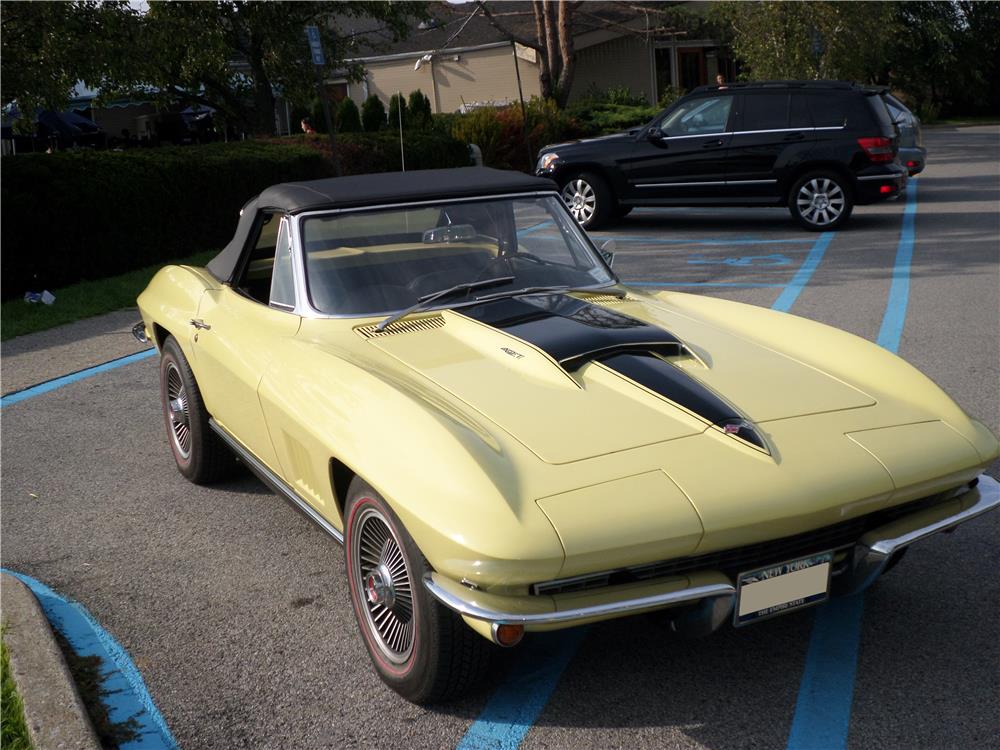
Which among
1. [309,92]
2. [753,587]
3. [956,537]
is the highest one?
[309,92]

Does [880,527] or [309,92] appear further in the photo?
[309,92]

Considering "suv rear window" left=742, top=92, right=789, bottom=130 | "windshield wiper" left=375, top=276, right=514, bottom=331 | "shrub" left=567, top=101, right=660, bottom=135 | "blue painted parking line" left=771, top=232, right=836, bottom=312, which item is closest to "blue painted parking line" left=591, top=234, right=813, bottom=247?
"blue painted parking line" left=771, top=232, right=836, bottom=312

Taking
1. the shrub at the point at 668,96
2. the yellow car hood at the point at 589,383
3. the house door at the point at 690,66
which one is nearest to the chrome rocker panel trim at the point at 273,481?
the yellow car hood at the point at 589,383

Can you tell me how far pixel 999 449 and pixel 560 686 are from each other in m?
1.63

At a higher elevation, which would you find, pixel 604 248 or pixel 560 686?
pixel 604 248

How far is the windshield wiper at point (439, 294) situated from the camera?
4.18m

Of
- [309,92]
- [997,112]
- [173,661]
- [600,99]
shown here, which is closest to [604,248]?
[173,661]

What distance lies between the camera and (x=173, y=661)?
3.55 metres

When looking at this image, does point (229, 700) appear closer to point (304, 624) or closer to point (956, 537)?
point (304, 624)

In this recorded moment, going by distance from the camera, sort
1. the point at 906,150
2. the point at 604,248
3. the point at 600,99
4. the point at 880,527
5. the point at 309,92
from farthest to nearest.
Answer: the point at 600,99, the point at 309,92, the point at 906,150, the point at 604,248, the point at 880,527

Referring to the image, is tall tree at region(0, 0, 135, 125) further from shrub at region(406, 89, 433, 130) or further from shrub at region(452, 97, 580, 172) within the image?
shrub at region(406, 89, 433, 130)

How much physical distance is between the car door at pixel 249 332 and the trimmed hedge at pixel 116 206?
21.6 feet

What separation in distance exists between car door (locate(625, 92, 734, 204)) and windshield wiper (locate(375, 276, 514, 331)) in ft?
33.0

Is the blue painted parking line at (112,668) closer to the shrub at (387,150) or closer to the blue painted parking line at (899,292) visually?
the blue painted parking line at (899,292)
